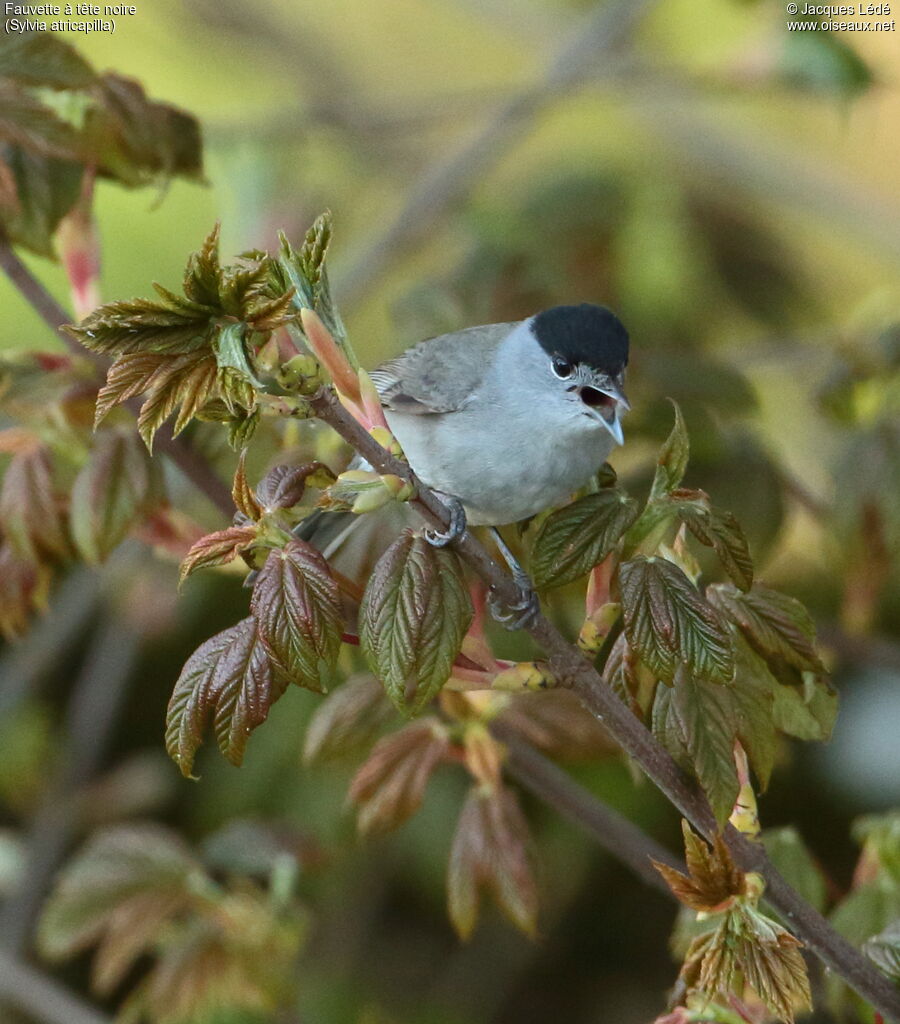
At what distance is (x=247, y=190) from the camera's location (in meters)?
3.38

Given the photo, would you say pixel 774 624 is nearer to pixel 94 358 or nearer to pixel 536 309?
pixel 94 358

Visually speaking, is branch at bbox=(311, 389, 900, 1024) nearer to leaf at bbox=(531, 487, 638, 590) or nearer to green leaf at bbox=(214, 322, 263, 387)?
leaf at bbox=(531, 487, 638, 590)

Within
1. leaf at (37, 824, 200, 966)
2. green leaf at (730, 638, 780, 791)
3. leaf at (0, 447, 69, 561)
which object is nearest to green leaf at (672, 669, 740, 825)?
green leaf at (730, 638, 780, 791)

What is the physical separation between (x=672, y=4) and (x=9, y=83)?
375 cm

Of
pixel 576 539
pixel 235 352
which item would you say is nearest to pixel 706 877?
pixel 576 539

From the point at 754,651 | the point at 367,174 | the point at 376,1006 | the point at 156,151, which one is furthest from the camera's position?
the point at 367,174

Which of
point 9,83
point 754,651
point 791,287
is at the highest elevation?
point 9,83

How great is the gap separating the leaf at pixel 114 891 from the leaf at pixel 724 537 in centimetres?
113

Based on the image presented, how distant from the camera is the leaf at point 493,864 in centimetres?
157

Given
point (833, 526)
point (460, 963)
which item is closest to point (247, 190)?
point (833, 526)

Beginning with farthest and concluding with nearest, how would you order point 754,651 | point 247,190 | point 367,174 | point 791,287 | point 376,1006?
1. point 367,174
2. point 791,287
3. point 247,190
4. point 376,1006
5. point 754,651

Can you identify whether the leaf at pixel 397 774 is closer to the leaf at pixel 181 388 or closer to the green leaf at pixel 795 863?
the green leaf at pixel 795 863

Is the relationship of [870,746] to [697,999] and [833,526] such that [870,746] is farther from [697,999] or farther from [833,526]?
[697,999]

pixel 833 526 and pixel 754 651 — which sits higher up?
pixel 754 651
